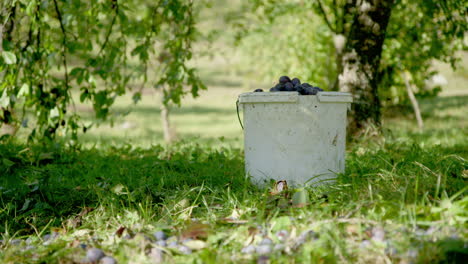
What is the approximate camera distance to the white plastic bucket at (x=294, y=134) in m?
2.69

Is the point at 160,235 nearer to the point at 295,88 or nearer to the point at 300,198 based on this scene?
the point at 300,198

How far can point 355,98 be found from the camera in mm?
4656

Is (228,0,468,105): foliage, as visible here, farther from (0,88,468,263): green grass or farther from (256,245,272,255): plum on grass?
(256,245,272,255): plum on grass

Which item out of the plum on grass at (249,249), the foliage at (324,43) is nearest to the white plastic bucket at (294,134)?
the plum on grass at (249,249)

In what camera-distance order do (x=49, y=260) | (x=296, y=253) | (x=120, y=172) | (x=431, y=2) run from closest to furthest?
(x=296, y=253) → (x=49, y=260) → (x=120, y=172) → (x=431, y=2)

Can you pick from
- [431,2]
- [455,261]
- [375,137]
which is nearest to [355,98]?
[375,137]

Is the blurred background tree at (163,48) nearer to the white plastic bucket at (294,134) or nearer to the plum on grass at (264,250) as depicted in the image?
the white plastic bucket at (294,134)

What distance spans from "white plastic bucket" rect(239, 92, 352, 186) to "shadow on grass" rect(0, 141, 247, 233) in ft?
0.82

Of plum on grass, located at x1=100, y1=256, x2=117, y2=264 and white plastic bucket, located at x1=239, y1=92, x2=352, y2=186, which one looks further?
white plastic bucket, located at x1=239, y1=92, x2=352, y2=186

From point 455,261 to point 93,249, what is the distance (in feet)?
4.60

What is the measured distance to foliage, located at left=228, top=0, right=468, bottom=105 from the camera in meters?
7.73

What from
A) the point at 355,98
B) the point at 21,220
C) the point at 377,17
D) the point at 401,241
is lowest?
the point at 21,220

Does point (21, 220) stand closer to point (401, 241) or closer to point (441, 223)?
point (401, 241)

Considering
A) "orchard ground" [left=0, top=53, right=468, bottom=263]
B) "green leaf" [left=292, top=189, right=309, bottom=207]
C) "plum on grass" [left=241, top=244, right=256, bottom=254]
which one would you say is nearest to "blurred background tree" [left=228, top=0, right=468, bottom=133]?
"orchard ground" [left=0, top=53, right=468, bottom=263]
